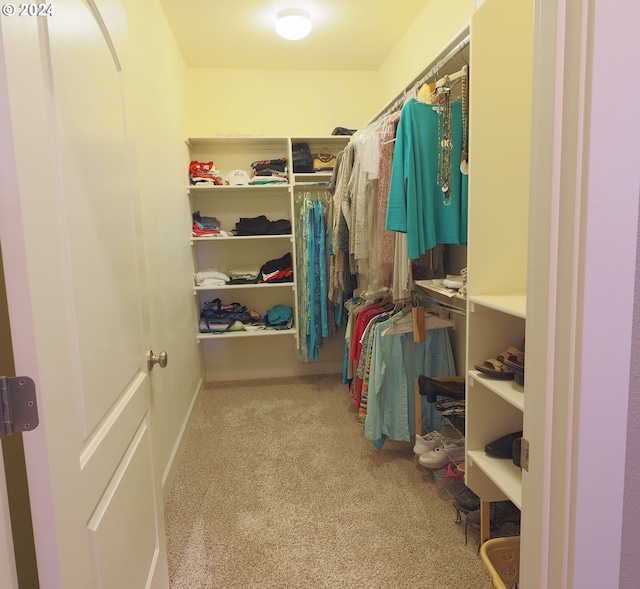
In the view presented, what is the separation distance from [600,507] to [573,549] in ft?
0.25

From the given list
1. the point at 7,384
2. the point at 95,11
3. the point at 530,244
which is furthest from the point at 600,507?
the point at 95,11

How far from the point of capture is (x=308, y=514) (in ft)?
6.12

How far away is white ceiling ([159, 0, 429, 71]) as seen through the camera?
95.7 inches

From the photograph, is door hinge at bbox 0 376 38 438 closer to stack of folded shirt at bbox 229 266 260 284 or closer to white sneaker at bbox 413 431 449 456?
white sneaker at bbox 413 431 449 456

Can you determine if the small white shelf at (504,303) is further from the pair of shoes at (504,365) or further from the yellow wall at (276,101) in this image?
the yellow wall at (276,101)

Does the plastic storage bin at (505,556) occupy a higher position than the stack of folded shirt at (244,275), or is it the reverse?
the stack of folded shirt at (244,275)

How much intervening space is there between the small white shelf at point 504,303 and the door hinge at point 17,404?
46.4 inches

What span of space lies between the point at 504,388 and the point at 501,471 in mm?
320

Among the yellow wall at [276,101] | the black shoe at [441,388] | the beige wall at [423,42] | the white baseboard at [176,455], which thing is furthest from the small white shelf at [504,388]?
the yellow wall at [276,101]

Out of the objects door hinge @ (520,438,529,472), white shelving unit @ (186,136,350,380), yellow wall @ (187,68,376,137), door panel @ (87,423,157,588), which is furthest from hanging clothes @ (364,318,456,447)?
yellow wall @ (187,68,376,137)

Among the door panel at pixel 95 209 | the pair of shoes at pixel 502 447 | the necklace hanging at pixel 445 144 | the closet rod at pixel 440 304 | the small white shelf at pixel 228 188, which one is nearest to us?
the door panel at pixel 95 209

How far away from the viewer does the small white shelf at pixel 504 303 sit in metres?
1.20

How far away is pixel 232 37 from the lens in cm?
280

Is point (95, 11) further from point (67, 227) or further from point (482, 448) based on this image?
point (482, 448)
